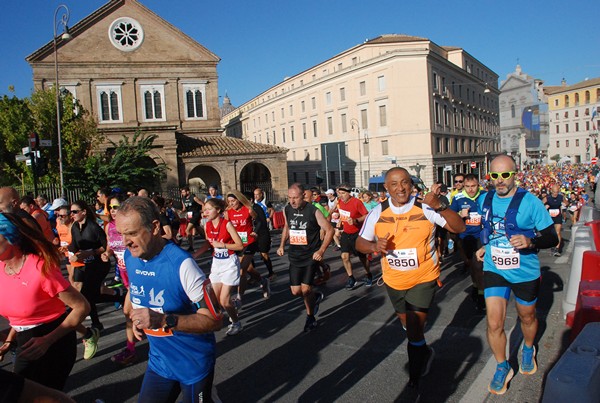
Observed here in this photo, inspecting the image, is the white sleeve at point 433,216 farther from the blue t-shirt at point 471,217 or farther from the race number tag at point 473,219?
the race number tag at point 473,219

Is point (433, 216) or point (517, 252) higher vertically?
point (433, 216)

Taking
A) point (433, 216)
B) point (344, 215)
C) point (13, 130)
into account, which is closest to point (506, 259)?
point (433, 216)

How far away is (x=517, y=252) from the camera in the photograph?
175 inches

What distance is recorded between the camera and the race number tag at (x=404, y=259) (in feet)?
14.3

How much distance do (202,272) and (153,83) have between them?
3478 cm

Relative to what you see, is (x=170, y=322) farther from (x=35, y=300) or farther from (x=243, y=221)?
(x=243, y=221)

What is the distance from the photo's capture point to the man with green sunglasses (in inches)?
172

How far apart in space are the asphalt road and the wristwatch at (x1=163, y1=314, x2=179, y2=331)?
222 cm

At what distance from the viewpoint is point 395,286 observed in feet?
14.7

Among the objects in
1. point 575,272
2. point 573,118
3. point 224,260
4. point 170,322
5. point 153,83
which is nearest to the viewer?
point 170,322

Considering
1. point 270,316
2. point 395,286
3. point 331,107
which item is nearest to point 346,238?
point 270,316

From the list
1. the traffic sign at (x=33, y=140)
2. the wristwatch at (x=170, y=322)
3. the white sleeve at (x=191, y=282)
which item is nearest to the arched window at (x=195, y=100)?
the traffic sign at (x=33, y=140)

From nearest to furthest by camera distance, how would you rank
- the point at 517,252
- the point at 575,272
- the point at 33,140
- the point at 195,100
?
the point at 517,252 → the point at 575,272 → the point at 33,140 → the point at 195,100

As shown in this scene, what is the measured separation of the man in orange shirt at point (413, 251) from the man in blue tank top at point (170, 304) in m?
1.97
